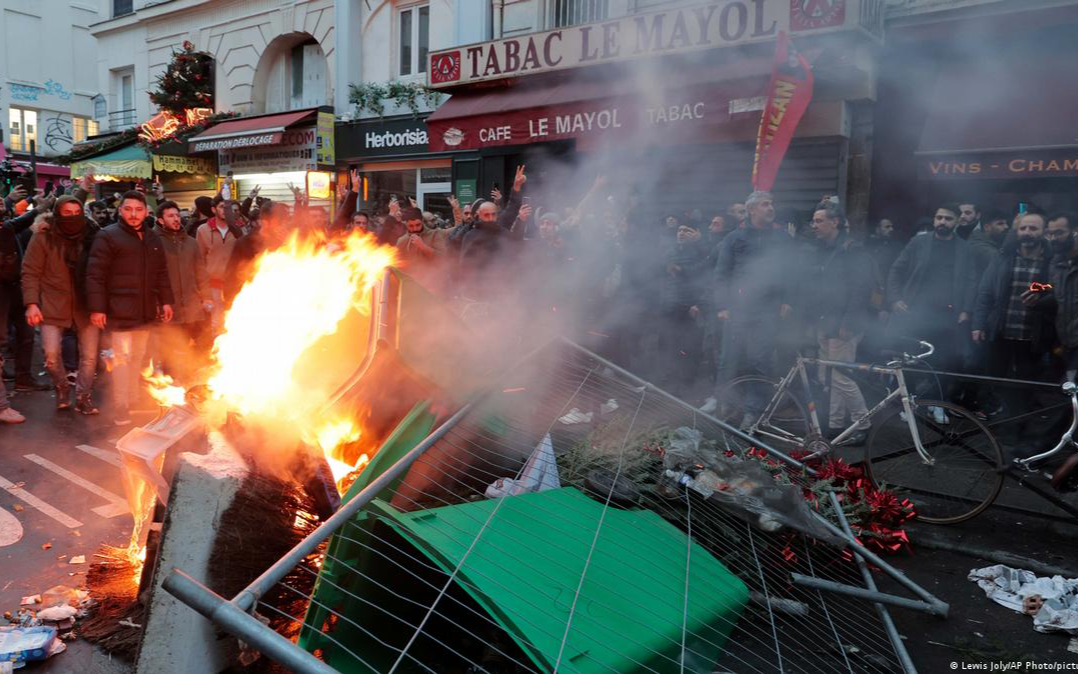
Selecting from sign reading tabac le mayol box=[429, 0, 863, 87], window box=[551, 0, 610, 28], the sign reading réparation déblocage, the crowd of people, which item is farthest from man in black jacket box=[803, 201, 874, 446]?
the sign reading réparation déblocage

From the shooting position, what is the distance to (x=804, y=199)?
8766 millimetres

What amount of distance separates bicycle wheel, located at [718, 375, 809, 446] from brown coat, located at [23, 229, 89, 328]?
5.37 metres

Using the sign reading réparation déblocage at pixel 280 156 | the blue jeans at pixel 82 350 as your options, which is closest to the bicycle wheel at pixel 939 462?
the blue jeans at pixel 82 350

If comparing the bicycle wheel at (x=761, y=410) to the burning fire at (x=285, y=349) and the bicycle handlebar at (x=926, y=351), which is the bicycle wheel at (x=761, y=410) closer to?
the bicycle handlebar at (x=926, y=351)

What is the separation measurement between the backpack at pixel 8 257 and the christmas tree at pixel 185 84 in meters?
11.4

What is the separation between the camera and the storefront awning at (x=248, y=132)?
14094 mm

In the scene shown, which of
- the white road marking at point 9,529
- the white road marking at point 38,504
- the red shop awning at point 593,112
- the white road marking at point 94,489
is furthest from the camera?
the red shop awning at point 593,112

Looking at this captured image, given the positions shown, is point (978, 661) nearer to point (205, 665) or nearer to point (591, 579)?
point (591, 579)

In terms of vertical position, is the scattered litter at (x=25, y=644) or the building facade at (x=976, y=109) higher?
the building facade at (x=976, y=109)

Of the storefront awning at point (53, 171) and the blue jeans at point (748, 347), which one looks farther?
the storefront awning at point (53, 171)

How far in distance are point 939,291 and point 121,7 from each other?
72.9 feet

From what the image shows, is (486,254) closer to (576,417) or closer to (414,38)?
(576,417)

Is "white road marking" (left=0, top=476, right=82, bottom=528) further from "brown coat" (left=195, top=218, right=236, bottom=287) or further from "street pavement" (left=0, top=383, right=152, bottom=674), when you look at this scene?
"brown coat" (left=195, top=218, right=236, bottom=287)

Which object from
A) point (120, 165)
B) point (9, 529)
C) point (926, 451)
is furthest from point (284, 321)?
point (120, 165)
